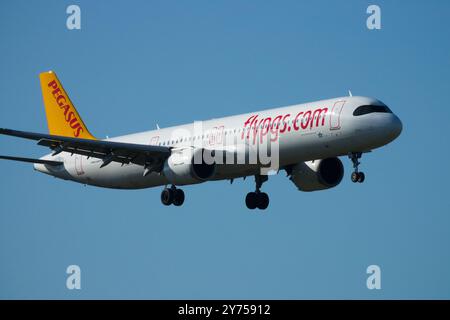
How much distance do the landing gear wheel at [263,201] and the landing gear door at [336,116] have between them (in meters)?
10.9

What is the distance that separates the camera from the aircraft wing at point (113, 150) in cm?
6288

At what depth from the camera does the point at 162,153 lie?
63.9 meters

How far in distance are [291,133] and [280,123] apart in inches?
41.8

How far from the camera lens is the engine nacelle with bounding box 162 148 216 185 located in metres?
61.9

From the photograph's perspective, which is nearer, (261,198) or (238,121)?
(238,121)

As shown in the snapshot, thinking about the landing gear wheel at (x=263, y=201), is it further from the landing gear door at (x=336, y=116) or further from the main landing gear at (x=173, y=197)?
the landing gear door at (x=336, y=116)

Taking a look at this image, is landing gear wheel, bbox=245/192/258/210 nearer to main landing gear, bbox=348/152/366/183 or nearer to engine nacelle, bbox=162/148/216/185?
engine nacelle, bbox=162/148/216/185

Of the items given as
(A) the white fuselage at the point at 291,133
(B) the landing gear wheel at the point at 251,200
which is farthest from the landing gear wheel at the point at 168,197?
(B) the landing gear wheel at the point at 251,200

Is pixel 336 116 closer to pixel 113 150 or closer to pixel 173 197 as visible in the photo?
pixel 173 197

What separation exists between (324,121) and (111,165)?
637 inches

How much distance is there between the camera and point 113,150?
6462 centimetres

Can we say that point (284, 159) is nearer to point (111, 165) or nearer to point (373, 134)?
point (373, 134)
